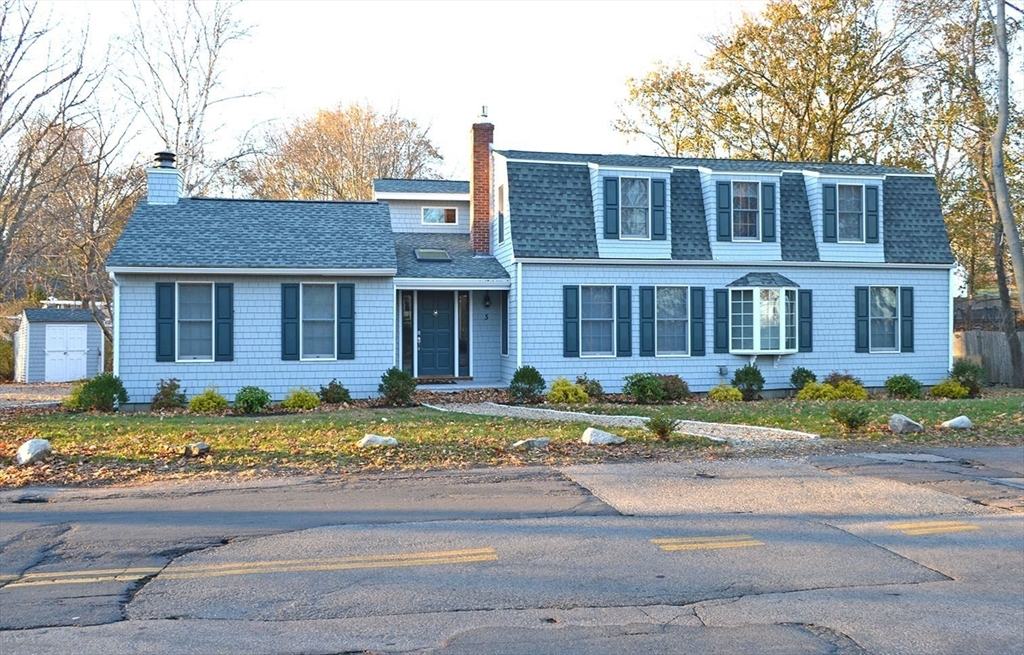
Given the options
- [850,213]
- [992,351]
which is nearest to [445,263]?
[850,213]

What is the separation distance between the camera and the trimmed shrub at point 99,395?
18203 mm

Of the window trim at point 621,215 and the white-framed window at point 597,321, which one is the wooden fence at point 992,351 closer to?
the window trim at point 621,215

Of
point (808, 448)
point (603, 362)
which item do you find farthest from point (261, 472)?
point (603, 362)

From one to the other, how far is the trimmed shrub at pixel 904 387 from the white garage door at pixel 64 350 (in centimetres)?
2564

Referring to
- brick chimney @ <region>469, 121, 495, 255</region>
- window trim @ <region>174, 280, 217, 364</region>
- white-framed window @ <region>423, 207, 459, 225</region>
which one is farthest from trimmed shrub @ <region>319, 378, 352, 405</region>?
white-framed window @ <region>423, 207, 459, 225</region>

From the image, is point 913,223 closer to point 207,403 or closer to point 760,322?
point 760,322

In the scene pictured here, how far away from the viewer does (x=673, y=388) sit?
68.9 feet

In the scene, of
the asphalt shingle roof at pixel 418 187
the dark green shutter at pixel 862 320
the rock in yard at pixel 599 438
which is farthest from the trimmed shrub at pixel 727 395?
the asphalt shingle roof at pixel 418 187

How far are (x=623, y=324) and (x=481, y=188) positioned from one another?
539 cm

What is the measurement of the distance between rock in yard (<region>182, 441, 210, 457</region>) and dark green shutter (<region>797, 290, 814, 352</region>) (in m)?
15.4

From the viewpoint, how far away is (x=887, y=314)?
931 inches

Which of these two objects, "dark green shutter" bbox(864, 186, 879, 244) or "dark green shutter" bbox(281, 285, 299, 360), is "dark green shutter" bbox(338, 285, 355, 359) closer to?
"dark green shutter" bbox(281, 285, 299, 360)

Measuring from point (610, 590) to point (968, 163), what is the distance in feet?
97.0

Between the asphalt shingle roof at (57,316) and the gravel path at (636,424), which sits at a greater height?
the asphalt shingle roof at (57,316)
